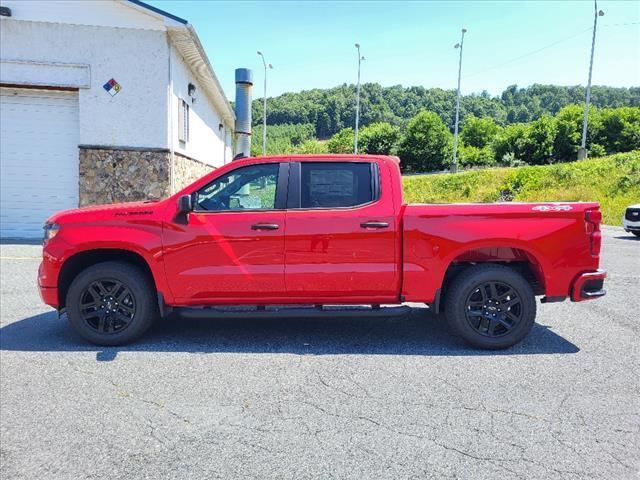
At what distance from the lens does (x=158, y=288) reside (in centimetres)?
478

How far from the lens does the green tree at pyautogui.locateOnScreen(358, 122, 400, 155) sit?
8975 centimetres

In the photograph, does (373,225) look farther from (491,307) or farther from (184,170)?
(184,170)

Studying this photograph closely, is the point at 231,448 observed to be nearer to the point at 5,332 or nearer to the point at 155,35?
the point at 5,332

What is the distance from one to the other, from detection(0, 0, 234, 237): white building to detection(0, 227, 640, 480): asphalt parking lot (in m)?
7.26

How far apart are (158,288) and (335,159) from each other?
6.91 feet

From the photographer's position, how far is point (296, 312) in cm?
472

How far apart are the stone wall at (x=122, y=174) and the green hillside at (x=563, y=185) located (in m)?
13.4

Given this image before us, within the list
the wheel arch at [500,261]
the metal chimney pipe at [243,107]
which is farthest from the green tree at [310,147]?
the wheel arch at [500,261]

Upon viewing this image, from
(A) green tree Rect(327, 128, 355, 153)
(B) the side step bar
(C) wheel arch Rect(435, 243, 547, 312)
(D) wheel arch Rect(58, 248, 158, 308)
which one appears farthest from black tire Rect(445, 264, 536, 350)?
(A) green tree Rect(327, 128, 355, 153)

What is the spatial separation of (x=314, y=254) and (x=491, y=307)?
1.75 meters

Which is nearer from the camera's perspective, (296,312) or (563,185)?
(296,312)

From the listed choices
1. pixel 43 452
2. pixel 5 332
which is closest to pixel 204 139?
pixel 5 332

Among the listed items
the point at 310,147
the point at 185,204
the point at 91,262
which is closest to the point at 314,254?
the point at 185,204

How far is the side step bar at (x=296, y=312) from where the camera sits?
15.4 feet
